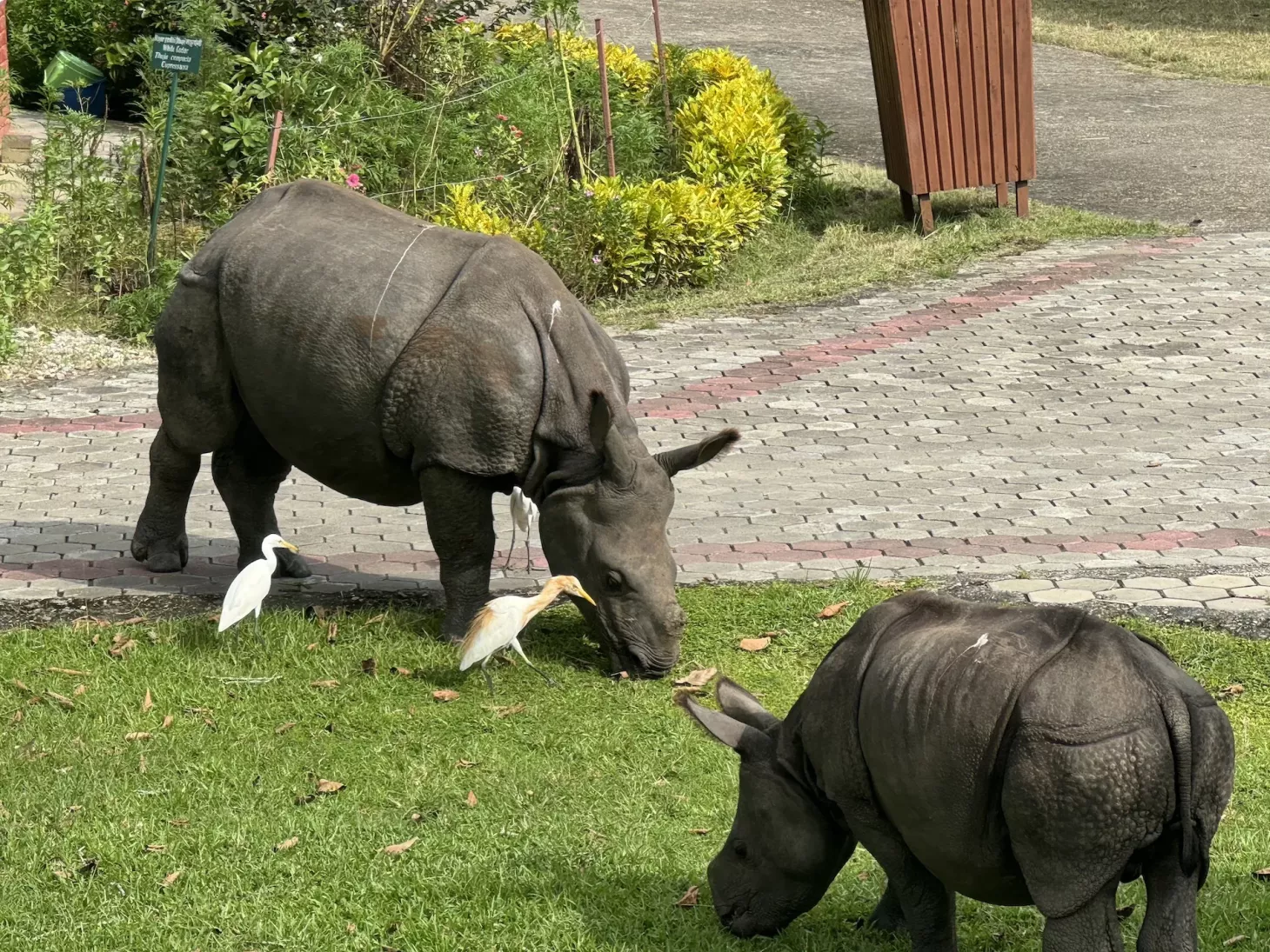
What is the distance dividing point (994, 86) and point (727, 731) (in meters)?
12.3

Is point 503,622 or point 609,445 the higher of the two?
point 609,445

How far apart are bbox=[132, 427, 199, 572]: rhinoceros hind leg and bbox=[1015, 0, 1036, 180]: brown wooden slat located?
9987mm

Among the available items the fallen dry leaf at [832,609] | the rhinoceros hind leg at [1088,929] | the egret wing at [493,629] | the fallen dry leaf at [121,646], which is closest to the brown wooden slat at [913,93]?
the fallen dry leaf at [832,609]

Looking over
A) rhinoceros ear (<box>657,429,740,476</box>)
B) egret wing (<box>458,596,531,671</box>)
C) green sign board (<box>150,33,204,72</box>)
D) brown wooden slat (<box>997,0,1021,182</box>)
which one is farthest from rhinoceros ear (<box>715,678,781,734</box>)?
brown wooden slat (<box>997,0,1021,182</box>)

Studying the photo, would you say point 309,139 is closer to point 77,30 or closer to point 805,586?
point 77,30

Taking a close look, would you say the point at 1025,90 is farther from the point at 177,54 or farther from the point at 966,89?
the point at 177,54

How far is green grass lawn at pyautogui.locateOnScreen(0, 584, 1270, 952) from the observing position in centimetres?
537

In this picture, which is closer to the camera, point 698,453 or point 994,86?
point 698,453

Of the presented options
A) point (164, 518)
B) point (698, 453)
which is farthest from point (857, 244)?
point (698, 453)

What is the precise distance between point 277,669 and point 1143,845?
4431mm

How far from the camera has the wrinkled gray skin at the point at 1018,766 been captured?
13.4ft

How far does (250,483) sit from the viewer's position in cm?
870

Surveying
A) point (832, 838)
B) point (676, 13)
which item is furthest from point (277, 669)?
point (676, 13)

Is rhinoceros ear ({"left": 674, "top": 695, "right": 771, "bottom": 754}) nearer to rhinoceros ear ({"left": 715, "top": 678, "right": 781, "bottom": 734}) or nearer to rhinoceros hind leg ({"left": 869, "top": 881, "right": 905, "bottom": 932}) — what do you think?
rhinoceros ear ({"left": 715, "top": 678, "right": 781, "bottom": 734})
